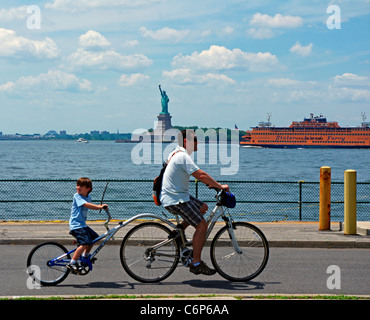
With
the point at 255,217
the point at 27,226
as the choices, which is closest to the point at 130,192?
the point at 255,217

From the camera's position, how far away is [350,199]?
11.0m

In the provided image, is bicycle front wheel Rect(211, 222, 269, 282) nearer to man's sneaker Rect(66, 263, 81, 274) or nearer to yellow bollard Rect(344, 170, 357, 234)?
man's sneaker Rect(66, 263, 81, 274)

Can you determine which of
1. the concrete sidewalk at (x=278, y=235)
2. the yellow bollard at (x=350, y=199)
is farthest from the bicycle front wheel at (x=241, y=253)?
the yellow bollard at (x=350, y=199)

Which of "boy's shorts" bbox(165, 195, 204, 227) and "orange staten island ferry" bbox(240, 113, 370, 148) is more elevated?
"orange staten island ferry" bbox(240, 113, 370, 148)

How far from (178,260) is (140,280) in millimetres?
535

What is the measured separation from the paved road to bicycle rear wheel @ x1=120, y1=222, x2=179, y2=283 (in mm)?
159

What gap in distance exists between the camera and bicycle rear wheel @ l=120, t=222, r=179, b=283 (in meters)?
7.23

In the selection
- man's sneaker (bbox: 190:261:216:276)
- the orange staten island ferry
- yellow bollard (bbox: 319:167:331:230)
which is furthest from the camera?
the orange staten island ferry

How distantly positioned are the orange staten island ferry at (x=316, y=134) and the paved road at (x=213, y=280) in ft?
589

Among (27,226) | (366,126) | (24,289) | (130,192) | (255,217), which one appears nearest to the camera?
(24,289)

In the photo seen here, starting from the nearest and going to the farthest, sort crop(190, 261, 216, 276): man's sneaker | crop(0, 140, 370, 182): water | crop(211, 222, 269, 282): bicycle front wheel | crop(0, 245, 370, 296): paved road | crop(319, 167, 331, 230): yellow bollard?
crop(0, 245, 370, 296): paved road → crop(190, 261, 216, 276): man's sneaker → crop(211, 222, 269, 282): bicycle front wheel → crop(319, 167, 331, 230): yellow bollard → crop(0, 140, 370, 182): water

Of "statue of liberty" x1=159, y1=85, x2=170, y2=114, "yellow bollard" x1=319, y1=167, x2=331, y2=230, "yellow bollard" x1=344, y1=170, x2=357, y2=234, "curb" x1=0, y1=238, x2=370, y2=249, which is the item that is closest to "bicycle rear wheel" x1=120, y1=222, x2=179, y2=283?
"curb" x1=0, y1=238, x2=370, y2=249
